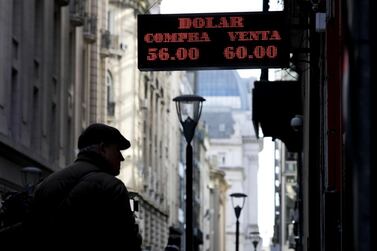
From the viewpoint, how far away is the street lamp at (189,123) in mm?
21859

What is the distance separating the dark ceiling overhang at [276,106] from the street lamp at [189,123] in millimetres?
2728

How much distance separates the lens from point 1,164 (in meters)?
36.8

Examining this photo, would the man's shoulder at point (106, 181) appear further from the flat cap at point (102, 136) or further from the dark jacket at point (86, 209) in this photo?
the flat cap at point (102, 136)

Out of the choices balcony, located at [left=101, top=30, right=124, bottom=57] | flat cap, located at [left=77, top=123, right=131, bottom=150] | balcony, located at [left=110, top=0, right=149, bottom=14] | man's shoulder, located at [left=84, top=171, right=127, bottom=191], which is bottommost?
man's shoulder, located at [left=84, top=171, right=127, bottom=191]

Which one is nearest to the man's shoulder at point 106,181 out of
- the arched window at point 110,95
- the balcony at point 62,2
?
the balcony at point 62,2

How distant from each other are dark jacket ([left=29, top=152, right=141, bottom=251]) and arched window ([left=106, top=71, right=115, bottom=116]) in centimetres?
5547

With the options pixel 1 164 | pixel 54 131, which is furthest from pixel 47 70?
pixel 1 164

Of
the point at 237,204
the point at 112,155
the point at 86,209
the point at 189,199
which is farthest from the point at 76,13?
the point at 86,209

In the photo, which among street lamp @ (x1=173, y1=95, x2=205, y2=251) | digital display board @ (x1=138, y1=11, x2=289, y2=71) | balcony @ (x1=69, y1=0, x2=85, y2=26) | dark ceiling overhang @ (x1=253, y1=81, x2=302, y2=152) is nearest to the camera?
digital display board @ (x1=138, y1=11, x2=289, y2=71)

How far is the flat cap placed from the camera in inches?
284

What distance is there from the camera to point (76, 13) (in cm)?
5125

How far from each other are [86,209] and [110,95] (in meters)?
57.0

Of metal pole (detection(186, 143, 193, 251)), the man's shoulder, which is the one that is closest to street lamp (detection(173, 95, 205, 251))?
metal pole (detection(186, 143, 193, 251))

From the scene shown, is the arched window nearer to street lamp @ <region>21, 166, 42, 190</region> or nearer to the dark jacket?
street lamp @ <region>21, 166, 42, 190</region>
